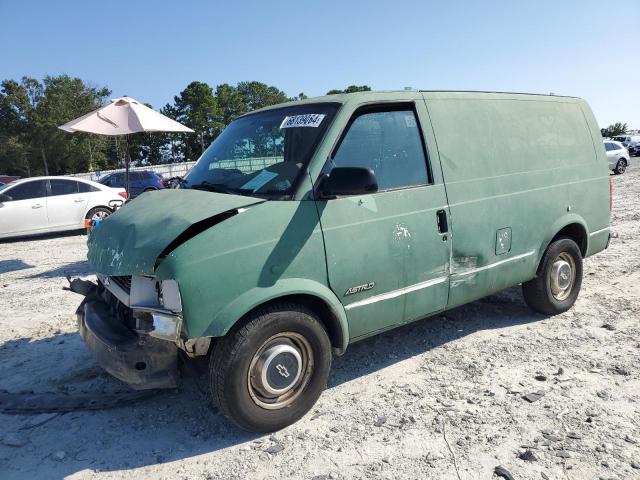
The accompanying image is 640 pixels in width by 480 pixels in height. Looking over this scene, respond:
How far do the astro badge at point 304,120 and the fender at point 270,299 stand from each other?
1.14 meters

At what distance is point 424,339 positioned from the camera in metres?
4.44

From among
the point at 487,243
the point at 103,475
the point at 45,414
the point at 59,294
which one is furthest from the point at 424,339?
the point at 59,294

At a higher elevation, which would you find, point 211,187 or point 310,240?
point 211,187

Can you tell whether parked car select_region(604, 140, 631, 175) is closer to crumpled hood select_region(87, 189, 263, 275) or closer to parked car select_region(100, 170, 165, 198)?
parked car select_region(100, 170, 165, 198)

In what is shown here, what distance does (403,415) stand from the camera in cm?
319

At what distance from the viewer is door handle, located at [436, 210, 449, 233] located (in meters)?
3.62

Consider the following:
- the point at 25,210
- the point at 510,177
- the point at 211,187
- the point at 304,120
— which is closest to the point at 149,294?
the point at 211,187

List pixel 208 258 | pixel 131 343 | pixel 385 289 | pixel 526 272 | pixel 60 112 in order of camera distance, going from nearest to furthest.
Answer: pixel 208 258 → pixel 131 343 → pixel 385 289 → pixel 526 272 → pixel 60 112

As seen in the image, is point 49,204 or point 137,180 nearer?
point 49,204

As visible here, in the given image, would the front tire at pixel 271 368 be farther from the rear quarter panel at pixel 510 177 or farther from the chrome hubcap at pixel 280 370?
the rear quarter panel at pixel 510 177

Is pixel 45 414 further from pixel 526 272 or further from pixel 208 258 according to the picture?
pixel 526 272

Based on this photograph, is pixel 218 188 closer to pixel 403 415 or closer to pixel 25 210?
pixel 403 415

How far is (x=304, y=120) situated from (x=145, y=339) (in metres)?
1.84

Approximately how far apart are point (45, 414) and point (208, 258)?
1905 millimetres
